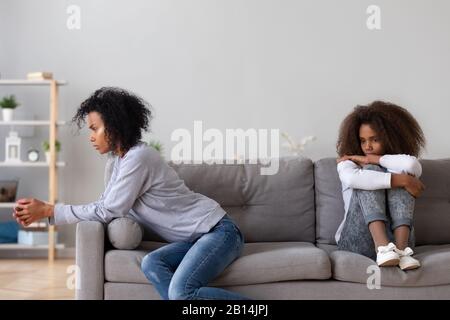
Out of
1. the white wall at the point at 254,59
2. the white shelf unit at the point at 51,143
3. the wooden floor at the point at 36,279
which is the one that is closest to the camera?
the wooden floor at the point at 36,279

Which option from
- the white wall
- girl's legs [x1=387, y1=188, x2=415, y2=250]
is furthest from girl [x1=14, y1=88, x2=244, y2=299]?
the white wall

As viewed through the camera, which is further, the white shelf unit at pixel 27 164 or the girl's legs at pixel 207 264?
the white shelf unit at pixel 27 164

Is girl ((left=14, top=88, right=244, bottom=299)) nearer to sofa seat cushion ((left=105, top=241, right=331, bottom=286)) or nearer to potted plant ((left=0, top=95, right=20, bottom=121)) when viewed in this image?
sofa seat cushion ((left=105, top=241, right=331, bottom=286))

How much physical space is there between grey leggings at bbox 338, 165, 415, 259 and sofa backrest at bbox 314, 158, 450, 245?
27 centimetres

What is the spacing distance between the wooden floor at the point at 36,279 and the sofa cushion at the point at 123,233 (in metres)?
1.05

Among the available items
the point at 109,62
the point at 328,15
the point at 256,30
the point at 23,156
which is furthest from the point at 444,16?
the point at 23,156

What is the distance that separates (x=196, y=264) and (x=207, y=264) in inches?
1.7

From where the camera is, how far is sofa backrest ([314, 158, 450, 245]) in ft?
10.2

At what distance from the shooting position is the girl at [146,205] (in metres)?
2.53

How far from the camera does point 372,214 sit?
2717 millimetres

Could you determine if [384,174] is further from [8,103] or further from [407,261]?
[8,103]

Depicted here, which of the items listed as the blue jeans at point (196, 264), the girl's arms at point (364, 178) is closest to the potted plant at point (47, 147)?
the blue jeans at point (196, 264)

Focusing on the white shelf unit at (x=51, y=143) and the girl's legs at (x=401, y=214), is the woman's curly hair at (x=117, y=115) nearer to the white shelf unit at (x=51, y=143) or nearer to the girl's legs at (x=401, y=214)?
the girl's legs at (x=401, y=214)
